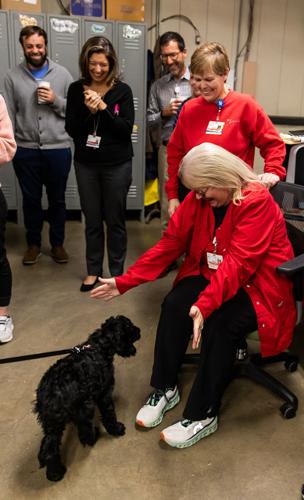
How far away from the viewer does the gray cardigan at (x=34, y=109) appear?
2898 millimetres

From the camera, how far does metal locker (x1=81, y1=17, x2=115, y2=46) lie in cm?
355

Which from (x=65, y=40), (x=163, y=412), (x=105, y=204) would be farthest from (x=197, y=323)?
(x=65, y=40)

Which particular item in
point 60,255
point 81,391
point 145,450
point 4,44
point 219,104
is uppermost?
point 4,44

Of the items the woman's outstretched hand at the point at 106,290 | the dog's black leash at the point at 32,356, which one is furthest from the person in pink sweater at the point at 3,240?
the woman's outstretched hand at the point at 106,290

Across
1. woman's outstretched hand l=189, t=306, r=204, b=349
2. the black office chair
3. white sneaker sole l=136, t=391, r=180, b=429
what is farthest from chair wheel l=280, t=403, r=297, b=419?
woman's outstretched hand l=189, t=306, r=204, b=349

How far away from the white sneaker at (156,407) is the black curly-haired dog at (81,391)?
90mm

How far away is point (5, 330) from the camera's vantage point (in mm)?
2281

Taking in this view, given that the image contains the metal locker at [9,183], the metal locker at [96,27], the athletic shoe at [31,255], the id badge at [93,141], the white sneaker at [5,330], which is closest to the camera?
the white sneaker at [5,330]

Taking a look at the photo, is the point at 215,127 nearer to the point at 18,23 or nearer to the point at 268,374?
the point at 268,374

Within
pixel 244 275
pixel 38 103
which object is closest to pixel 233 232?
pixel 244 275

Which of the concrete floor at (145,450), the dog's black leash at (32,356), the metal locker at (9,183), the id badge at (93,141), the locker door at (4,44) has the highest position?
the locker door at (4,44)

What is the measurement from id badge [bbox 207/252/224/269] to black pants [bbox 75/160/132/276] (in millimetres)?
988

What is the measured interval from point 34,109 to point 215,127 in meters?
1.43

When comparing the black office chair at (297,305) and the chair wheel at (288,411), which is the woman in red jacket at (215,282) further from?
the chair wheel at (288,411)
